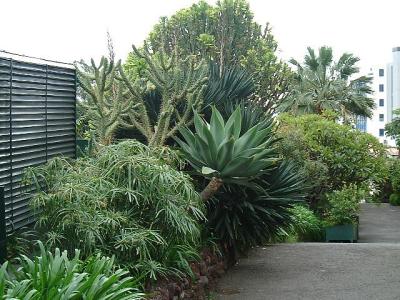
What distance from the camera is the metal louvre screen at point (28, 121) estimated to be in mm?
7137

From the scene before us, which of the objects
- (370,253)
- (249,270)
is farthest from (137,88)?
(370,253)

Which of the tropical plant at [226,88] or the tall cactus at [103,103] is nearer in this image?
the tall cactus at [103,103]

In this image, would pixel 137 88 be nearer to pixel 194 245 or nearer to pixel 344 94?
pixel 194 245

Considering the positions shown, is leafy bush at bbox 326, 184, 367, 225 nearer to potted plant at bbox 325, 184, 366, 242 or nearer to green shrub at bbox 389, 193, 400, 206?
potted plant at bbox 325, 184, 366, 242

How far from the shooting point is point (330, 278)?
8805 millimetres

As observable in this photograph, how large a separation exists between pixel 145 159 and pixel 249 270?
11.6 ft

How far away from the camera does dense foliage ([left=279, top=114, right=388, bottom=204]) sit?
17312 millimetres

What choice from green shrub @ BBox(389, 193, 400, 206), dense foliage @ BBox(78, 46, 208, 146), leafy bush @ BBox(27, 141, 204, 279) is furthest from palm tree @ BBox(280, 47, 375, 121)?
leafy bush @ BBox(27, 141, 204, 279)

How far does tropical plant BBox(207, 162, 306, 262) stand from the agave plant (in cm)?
75

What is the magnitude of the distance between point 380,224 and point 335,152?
21.8 feet

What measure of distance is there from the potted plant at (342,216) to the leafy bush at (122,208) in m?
10.8

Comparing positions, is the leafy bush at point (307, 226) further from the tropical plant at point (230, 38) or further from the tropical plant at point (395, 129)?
the tropical plant at point (395, 129)

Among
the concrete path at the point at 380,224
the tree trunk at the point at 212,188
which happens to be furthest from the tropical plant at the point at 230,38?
the tree trunk at the point at 212,188

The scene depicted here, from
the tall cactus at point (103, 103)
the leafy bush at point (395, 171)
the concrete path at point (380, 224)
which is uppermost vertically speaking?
the tall cactus at point (103, 103)
